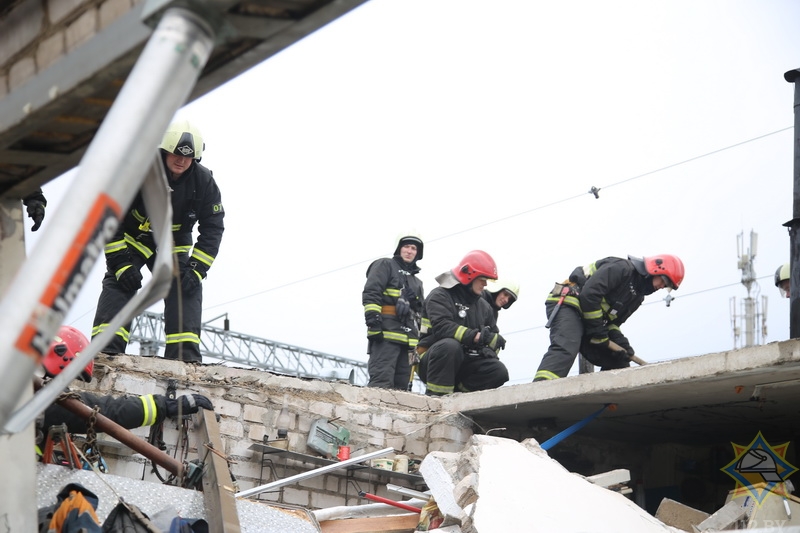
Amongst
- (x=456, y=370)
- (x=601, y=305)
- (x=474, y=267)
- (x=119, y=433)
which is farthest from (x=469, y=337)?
(x=119, y=433)

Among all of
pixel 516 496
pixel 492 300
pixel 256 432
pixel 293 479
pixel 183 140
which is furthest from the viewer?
pixel 492 300

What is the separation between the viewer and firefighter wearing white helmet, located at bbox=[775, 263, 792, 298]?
10.1 m

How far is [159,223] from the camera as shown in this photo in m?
3.17

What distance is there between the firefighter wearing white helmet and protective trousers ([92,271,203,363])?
232 inches

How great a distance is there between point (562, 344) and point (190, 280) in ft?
11.2

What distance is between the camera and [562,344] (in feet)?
29.7

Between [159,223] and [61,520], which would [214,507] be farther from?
[159,223]

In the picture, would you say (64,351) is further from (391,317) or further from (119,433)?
(391,317)

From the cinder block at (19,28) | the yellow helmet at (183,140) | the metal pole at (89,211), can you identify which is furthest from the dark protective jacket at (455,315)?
the metal pole at (89,211)

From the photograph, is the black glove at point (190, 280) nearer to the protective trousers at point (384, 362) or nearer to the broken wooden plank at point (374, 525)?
the broken wooden plank at point (374, 525)

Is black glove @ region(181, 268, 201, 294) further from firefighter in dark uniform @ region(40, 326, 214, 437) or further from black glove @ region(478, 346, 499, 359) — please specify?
black glove @ region(478, 346, 499, 359)

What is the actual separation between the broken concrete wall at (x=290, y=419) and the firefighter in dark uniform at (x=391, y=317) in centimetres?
61

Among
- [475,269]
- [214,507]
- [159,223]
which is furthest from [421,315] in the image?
[159,223]

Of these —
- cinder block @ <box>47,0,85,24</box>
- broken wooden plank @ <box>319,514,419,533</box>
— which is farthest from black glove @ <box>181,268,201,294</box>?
cinder block @ <box>47,0,85,24</box>
